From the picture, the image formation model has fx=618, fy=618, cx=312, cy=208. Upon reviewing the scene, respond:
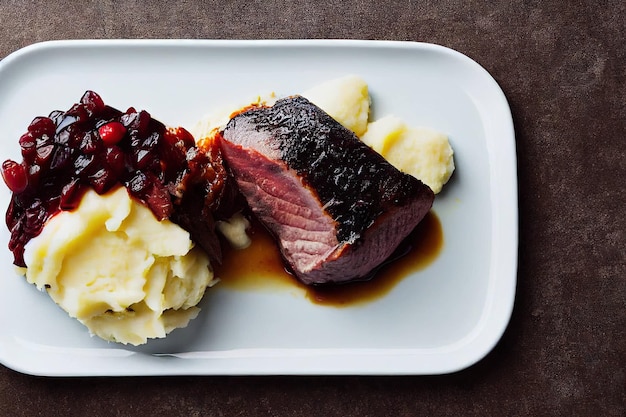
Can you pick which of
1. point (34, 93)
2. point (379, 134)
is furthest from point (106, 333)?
point (379, 134)

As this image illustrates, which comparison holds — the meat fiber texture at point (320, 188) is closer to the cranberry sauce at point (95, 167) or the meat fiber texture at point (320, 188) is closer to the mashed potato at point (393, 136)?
the mashed potato at point (393, 136)

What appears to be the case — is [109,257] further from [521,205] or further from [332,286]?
[521,205]

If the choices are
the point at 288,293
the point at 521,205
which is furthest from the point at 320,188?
the point at 521,205

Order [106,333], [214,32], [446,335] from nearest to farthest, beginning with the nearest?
[106,333] → [446,335] → [214,32]

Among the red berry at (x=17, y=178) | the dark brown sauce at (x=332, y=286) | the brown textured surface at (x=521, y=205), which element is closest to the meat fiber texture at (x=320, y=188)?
the dark brown sauce at (x=332, y=286)

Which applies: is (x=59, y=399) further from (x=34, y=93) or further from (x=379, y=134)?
(x=379, y=134)

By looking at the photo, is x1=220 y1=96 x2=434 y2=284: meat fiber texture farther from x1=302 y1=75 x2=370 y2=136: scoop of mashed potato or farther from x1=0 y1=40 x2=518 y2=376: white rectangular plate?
x1=0 y1=40 x2=518 y2=376: white rectangular plate

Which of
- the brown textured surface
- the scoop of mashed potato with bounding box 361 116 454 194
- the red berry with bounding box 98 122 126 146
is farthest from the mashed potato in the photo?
the red berry with bounding box 98 122 126 146
